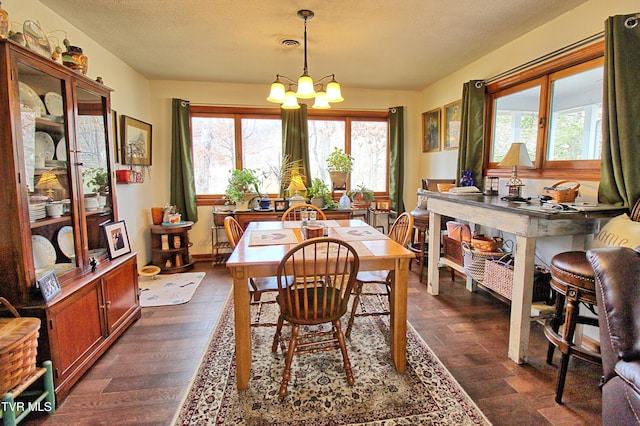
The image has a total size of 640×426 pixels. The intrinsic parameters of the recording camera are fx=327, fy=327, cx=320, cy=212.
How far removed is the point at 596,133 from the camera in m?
2.41

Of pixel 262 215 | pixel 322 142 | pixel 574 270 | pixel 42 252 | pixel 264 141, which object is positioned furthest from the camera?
pixel 322 142

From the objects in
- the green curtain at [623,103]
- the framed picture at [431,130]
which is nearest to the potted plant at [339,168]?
the framed picture at [431,130]

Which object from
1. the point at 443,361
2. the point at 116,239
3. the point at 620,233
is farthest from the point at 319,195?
the point at 620,233

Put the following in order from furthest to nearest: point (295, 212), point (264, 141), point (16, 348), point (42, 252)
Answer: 1. point (264, 141)
2. point (295, 212)
3. point (42, 252)
4. point (16, 348)

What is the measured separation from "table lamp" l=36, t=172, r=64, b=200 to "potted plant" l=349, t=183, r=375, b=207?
332cm

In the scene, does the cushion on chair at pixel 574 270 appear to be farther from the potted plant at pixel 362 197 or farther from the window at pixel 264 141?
the window at pixel 264 141

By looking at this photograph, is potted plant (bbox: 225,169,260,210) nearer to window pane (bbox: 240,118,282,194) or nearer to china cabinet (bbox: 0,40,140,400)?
window pane (bbox: 240,118,282,194)

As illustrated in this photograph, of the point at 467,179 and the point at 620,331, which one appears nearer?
the point at 620,331

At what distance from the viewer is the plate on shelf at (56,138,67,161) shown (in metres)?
2.09

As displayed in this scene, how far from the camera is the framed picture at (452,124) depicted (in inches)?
157

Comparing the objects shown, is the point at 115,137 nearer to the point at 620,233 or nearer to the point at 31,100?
the point at 31,100

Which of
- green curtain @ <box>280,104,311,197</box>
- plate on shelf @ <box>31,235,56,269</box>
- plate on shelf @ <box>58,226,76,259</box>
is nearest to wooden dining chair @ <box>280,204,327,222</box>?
green curtain @ <box>280,104,311,197</box>

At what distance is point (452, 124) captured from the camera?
4.11 metres

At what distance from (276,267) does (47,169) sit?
1.56 metres
